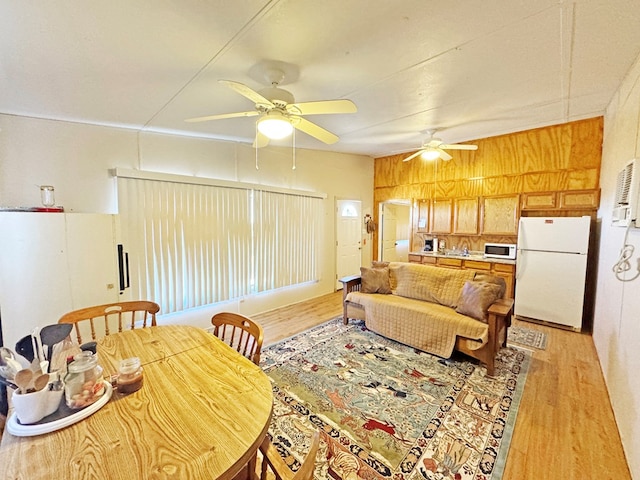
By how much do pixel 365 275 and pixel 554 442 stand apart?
A: 94.4 inches

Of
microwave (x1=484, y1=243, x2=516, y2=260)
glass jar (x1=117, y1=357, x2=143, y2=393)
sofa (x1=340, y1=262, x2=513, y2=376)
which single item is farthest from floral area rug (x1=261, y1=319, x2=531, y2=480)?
microwave (x1=484, y1=243, x2=516, y2=260)

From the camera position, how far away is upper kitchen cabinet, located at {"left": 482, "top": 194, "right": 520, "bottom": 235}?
4408 mm

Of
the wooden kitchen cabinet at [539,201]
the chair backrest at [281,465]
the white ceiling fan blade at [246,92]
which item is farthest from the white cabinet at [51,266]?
the wooden kitchen cabinet at [539,201]

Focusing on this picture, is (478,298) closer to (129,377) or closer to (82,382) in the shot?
(129,377)

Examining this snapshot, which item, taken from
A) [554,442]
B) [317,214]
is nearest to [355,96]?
[317,214]

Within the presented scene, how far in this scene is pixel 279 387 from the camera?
244 centimetres

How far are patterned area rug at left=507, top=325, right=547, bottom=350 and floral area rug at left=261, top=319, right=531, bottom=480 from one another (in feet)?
0.92

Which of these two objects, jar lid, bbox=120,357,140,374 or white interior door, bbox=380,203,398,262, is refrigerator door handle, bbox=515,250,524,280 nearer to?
white interior door, bbox=380,203,398,262

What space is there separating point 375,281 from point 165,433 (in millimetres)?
3134

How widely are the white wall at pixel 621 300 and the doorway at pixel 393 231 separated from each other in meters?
3.34

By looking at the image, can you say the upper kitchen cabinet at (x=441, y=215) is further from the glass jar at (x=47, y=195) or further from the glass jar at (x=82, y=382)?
the glass jar at (x=47, y=195)

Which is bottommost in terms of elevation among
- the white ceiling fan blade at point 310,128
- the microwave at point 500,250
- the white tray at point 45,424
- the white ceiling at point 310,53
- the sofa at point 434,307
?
the sofa at point 434,307

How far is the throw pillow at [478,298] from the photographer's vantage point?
2.78m

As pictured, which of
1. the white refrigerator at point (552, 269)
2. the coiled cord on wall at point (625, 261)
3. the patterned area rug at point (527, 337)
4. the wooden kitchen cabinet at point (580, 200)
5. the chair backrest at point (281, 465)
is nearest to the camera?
the chair backrest at point (281, 465)
